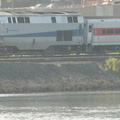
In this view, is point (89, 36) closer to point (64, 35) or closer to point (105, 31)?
point (105, 31)

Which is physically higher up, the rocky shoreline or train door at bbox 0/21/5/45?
train door at bbox 0/21/5/45

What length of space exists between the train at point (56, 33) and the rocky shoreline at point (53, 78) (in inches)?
256

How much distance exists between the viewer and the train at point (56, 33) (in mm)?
40156

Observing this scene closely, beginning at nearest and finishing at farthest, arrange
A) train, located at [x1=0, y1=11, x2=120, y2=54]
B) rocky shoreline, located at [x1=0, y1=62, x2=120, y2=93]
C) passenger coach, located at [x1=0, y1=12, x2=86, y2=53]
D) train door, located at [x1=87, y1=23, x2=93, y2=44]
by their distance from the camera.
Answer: rocky shoreline, located at [x1=0, y1=62, x2=120, y2=93], passenger coach, located at [x1=0, y1=12, x2=86, y2=53], train, located at [x1=0, y1=11, x2=120, y2=54], train door, located at [x1=87, y1=23, x2=93, y2=44]

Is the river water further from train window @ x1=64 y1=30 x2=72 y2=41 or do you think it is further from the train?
train window @ x1=64 y1=30 x2=72 y2=41

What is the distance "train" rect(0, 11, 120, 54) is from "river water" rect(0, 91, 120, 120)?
9.98 m

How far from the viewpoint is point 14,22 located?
4016cm

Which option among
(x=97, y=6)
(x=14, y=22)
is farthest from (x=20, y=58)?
(x=97, y=6)

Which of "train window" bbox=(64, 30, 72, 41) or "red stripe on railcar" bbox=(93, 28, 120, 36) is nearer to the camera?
"train window" bbox=(64, 30, 72, 41)

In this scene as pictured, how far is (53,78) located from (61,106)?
14.4 ft

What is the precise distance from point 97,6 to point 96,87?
119ft

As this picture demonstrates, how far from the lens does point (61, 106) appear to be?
28266 mm

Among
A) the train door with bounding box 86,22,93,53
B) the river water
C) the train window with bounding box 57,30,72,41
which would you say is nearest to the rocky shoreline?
the river water

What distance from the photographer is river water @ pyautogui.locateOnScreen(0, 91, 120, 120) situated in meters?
25.9
